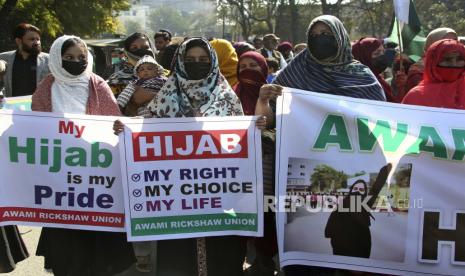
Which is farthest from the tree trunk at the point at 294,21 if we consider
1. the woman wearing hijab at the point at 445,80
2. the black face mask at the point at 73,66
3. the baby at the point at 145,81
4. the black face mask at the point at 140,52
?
the black face mask at the point at 73,66

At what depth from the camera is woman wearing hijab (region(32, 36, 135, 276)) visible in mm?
3418

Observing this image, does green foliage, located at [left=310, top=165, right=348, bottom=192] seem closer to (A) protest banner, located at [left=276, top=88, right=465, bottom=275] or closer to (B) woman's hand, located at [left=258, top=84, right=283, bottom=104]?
(A) protest banner, located at [left=276, top=88, right=465, bottom=275]

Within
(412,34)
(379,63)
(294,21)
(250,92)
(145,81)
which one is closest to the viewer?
(250,92)

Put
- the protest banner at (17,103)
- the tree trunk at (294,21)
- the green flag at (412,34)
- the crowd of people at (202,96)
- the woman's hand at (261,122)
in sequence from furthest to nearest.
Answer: the tree trunk at (294,21)
the green flag at (412,34)
the protest banner at (17,103)
the crowd of people at (202,96)
the woman's hand at (261,122)

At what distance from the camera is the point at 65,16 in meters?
23.2

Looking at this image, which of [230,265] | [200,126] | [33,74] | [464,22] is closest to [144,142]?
[200,126]

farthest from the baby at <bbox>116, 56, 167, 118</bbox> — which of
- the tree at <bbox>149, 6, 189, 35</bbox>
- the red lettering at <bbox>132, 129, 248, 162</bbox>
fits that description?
the tree at <bbox>149, 6, 189, 35</bbox>

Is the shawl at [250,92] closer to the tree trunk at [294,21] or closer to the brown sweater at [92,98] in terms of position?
the brown sweater at [92,98]

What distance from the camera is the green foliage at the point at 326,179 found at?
3.11m

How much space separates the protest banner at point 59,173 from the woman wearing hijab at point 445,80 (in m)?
1.82

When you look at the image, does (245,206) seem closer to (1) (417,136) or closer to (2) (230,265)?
(2) (230,265)

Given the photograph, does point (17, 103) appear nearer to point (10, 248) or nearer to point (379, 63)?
point (10, 248)

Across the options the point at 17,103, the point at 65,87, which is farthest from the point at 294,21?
the point at 65,87

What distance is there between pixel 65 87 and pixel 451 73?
2.28m
